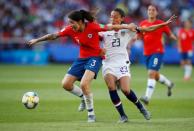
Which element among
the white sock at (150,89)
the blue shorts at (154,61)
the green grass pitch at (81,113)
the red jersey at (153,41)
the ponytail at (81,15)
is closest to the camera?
the green grass pitch at (81,113)

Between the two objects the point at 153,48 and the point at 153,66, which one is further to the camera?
the point at 153,48

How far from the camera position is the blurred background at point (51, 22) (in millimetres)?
35344

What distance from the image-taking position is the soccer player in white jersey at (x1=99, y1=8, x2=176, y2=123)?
12344 millimetres

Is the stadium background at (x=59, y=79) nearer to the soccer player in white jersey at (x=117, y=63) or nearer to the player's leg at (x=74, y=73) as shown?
the soccer player in white jersey at (x=117, y=63)

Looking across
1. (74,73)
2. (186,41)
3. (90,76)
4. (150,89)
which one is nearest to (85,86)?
(90,76)

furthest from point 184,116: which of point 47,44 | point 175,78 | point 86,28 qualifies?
point 47,44

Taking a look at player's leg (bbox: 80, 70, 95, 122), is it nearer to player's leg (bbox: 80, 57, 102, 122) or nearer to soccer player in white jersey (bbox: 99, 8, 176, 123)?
player's leg (bbox: 80, 57, 102, 122)

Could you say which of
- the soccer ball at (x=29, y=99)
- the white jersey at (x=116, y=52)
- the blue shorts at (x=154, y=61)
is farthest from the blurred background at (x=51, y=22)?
the white jersey at (x=116, y=52)

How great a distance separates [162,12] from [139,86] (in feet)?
52.0

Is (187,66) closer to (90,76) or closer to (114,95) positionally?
(114,95)

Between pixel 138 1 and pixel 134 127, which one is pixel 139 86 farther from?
pixel 138 1

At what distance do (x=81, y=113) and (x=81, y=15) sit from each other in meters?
2.90

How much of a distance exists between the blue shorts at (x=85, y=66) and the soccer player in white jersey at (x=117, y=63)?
20cm

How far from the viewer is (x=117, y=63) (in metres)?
12.4
